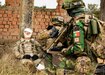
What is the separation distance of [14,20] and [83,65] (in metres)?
4.55

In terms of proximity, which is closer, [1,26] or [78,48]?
[78,48]

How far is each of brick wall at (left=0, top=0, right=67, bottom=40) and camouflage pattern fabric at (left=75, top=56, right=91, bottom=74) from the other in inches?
168

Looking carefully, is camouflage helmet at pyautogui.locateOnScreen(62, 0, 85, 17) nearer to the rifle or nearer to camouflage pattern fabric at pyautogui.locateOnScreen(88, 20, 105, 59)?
the rifle

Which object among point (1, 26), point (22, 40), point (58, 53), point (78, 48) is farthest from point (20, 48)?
point (1, 26)

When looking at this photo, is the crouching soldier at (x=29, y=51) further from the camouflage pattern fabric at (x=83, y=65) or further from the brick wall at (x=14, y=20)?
the brick wall at (x=14, y=20)

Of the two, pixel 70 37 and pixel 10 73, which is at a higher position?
pixel 70 37

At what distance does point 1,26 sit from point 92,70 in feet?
15.1

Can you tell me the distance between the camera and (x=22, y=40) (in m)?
7.07

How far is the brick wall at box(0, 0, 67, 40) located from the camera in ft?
34.3

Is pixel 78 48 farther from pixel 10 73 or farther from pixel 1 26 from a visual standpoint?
pixel 1 26

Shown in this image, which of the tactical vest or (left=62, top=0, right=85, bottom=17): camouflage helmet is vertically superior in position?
(left=62, top=0, right=85, bottom=17): camouflage helmet

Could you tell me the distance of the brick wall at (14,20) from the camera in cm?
1045

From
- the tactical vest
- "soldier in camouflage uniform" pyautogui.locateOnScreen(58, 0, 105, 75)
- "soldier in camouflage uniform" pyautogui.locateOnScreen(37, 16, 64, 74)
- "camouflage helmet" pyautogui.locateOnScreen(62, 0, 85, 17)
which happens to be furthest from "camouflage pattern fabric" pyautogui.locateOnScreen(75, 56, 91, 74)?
"camouflage helmet" pyautogui.locateOnScreen(62, 0, 85, 17)

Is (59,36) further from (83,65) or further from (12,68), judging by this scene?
(12,68)
